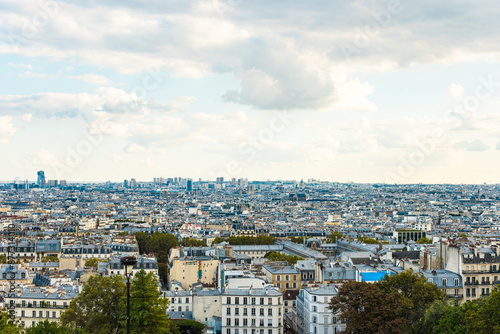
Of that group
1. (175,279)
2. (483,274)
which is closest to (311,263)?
(175,279)

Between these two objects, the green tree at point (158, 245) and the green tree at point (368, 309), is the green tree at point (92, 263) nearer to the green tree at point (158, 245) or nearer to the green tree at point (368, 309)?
the green tree at point (158, 245)

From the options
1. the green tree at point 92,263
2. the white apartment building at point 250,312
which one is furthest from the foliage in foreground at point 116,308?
the green tree at point 92,263

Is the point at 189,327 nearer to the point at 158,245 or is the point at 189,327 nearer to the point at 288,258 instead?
the point at 288,258

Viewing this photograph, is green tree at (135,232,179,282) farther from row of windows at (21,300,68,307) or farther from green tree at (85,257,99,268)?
row of windows at (21,300,68,307)

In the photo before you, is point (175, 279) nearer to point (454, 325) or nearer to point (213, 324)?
point (213, 324)

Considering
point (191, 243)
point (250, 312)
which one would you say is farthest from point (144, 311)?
point (191, 243)
